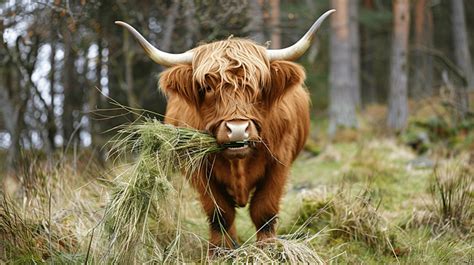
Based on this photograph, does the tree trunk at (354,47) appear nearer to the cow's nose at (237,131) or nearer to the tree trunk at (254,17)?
the tree trunk at (254,17)

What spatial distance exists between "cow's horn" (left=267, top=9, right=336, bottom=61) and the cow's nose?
0.84 metres

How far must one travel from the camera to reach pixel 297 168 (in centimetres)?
1000

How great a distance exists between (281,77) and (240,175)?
85 centimetres

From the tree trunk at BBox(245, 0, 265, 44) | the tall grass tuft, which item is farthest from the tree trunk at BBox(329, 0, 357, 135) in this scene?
the tall grass tuft

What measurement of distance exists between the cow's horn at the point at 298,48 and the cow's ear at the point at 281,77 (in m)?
0.05

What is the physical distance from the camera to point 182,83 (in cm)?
423

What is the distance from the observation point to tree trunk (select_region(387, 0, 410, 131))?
13.8 meters

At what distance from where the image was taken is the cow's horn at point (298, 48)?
13.8 ft

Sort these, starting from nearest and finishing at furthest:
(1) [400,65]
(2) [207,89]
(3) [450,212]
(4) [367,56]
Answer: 1. (2) [207,89]
2. (3) [450,212]
3. (1) [400,65]
4. (4) [367,56]

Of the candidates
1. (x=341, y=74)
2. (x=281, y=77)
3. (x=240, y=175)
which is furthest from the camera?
(x=341, y=74)

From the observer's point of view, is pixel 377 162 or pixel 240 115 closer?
pixel 240 115

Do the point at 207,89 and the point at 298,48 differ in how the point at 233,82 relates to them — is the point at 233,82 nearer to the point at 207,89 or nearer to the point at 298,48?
the point at 207,89

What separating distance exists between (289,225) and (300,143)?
1058mm

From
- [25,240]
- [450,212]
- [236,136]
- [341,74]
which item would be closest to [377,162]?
[450,212]
